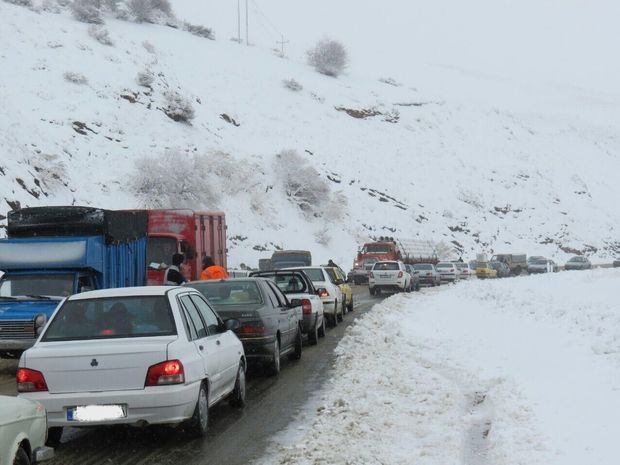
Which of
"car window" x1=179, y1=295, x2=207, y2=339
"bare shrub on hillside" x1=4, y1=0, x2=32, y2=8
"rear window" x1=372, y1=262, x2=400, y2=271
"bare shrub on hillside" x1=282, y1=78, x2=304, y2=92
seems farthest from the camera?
"bare shrub on hillside" x1=282, y1=78, x2=304, y2=92

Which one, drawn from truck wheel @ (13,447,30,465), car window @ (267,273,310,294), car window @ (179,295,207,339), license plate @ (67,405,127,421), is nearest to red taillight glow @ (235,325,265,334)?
car window @ (179,295,207,339)

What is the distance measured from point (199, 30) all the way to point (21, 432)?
311 feet

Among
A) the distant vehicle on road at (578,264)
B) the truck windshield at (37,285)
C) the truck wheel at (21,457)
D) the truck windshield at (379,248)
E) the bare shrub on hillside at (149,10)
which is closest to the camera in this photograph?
the truck wheel at (21,457)

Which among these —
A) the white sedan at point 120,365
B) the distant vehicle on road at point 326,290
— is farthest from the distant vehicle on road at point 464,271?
the white sedan at point 120,365

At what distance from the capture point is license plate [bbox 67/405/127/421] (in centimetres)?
753

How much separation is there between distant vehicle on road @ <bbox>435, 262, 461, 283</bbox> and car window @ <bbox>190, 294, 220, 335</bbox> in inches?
1717

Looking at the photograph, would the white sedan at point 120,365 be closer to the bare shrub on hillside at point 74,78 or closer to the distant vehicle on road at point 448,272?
the distant vehicle on road at point 448,272

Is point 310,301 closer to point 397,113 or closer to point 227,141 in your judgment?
point 227,141

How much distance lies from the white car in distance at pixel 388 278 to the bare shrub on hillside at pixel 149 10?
5957 centimetres

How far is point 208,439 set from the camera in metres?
8.38

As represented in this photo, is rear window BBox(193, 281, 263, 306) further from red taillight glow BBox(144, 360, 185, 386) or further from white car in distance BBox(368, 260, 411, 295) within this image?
white car in distance BBox(368, 260, 411, 295)

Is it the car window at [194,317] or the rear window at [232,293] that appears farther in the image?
the rear window at [232,293]

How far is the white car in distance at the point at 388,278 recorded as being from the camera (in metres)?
38.5

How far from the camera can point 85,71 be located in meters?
60.1
